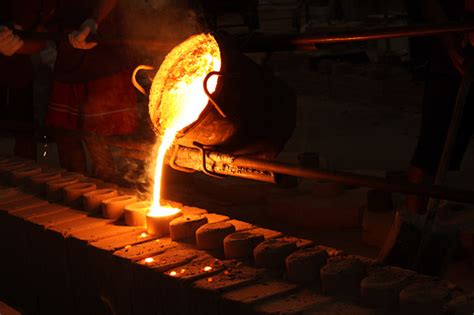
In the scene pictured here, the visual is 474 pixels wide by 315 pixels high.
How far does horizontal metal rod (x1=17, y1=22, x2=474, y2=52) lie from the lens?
7.70ft

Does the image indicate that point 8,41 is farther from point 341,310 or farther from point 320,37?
point 341,310

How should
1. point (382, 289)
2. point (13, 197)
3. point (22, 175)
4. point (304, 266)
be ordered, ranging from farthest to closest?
point (22, 175), point (13, 197), point (304, 266), point (382, 289)

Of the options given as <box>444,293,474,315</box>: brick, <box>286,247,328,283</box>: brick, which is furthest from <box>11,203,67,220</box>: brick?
<box>444,293,474,315</box>: brick

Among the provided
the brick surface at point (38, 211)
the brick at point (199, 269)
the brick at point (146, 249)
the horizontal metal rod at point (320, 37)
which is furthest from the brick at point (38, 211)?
the brick at point (199, 269)

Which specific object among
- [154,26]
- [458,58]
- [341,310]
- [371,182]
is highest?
[154,26]

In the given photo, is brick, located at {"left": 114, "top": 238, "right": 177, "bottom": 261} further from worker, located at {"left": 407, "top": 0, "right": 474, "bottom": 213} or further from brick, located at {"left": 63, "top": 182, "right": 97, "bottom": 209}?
worker, located at {"left": 407, "top": 0, "right": 474, "bottom": 213}

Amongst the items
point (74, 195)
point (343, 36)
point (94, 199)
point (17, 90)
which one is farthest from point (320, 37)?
point (17, 90)

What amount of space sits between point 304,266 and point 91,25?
85.0 inches

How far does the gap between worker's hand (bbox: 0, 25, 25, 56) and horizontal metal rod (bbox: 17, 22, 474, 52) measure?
1.08m

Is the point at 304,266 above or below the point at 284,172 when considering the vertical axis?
below

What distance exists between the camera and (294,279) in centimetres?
261

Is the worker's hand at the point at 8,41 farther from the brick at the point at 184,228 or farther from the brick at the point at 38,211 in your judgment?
the brick at the point at 184,228

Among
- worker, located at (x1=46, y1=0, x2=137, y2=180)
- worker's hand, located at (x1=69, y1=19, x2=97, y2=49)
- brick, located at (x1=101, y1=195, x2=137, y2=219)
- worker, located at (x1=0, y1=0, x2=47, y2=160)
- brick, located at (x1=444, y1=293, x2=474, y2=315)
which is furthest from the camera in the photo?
worker, located at (x1=0, y1=0, x2=47, y2=160)

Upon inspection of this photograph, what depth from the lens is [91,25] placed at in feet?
13.8
